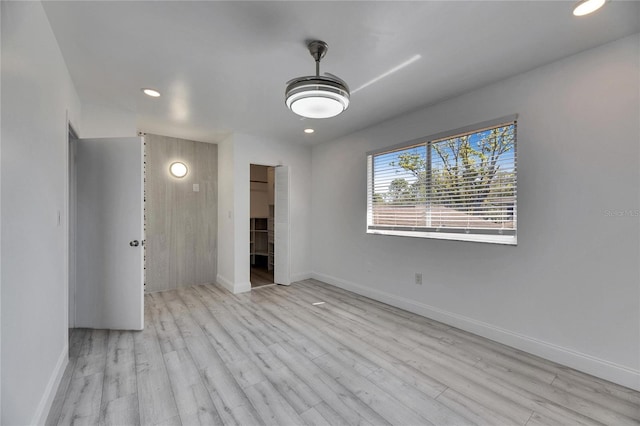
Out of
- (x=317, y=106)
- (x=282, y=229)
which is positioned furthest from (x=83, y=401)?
(x=282, y=229)

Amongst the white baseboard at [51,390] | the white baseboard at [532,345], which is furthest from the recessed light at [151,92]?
the white baseboard at [532,345]

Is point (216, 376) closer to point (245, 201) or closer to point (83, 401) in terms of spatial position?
point (83, 401)

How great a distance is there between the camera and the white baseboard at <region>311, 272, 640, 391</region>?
6.28ft

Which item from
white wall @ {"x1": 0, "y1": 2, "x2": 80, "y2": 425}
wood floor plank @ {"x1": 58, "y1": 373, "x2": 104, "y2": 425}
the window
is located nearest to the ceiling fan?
white wall @ {"x1": 0, "y1": 2, "x2": 80, "y2": 425}

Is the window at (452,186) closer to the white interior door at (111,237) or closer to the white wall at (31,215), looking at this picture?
the white interior door at (111,237)

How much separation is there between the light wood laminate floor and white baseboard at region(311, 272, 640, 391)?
7 centimetres

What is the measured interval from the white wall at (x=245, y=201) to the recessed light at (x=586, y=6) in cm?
363

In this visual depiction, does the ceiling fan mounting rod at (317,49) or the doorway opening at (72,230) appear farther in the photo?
the doorway opening at (72,230)

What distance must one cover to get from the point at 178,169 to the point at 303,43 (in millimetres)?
3197

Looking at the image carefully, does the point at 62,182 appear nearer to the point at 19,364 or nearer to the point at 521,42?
the point at 19,364

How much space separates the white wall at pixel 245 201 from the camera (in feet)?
13.4

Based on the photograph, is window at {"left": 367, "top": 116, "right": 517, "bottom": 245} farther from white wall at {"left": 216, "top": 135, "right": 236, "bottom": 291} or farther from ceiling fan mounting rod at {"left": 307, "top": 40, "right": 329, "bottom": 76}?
white wall at {"left": 216, "top": 135, "right": 236, "bottom": 291}

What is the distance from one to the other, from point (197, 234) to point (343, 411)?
3653 millimetres

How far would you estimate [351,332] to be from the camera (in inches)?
108
